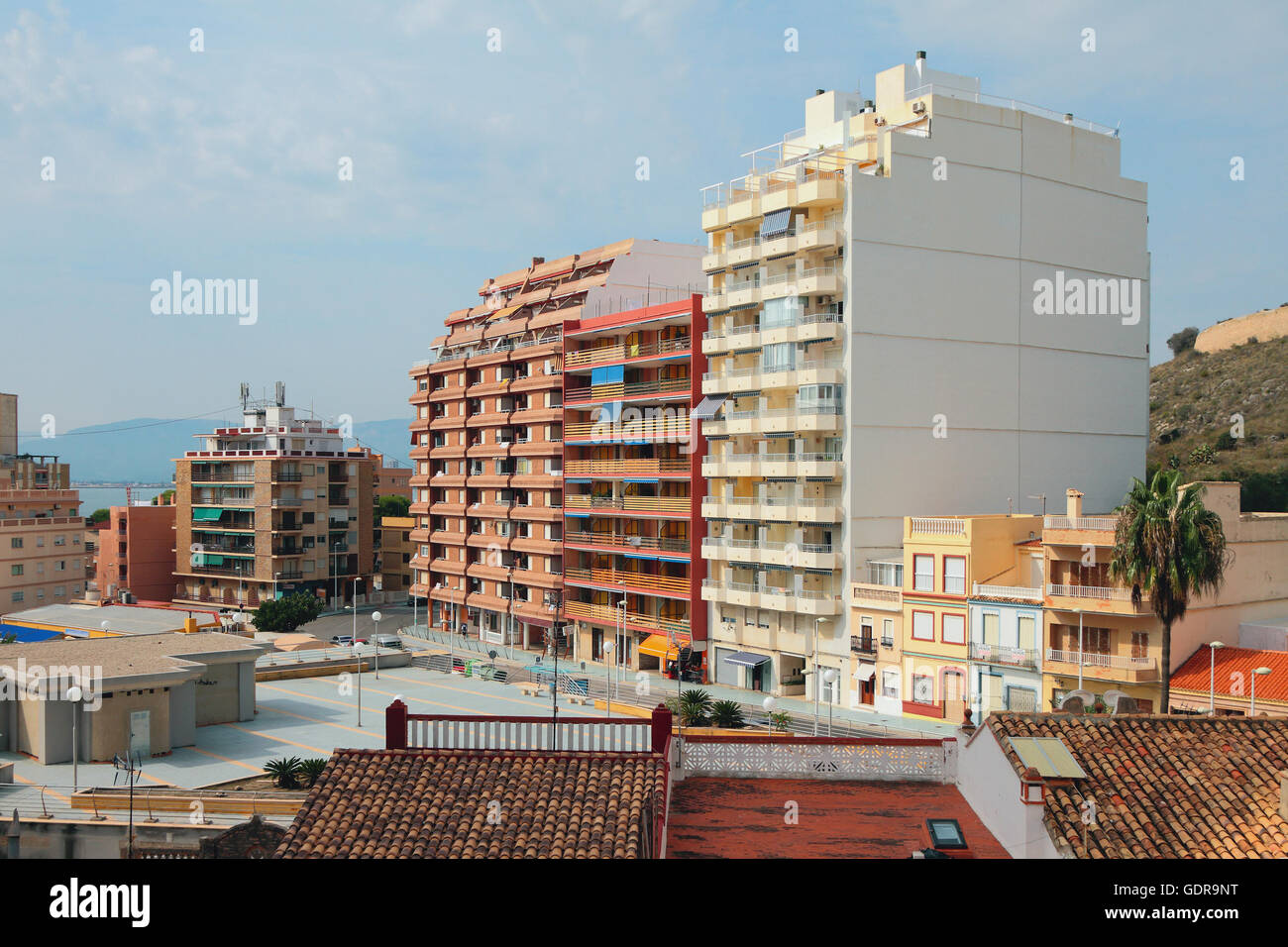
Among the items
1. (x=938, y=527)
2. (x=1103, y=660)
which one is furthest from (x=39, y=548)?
(x=1103, y=660)

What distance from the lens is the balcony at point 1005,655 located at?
51031 mm

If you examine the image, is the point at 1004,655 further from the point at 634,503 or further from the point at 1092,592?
the point at 634,503

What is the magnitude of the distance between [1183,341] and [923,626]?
9691cm

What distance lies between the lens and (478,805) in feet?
59.0

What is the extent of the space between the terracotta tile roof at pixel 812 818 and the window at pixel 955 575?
3368 centimetres

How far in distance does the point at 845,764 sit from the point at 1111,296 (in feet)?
190

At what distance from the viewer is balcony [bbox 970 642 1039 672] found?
51031 mm

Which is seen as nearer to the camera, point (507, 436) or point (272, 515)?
point (507, 436)

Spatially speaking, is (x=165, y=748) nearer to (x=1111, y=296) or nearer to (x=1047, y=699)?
(x=1047, y=699)

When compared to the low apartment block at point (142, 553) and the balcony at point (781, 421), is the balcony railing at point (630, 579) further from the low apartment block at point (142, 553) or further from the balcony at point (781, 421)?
the low apartment block at point (142, 553)

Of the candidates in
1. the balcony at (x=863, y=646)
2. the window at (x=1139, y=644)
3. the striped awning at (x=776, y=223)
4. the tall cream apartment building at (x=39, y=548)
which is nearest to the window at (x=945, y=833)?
the window at (x=1139, y=644)

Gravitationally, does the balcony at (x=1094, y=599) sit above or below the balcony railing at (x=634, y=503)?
below

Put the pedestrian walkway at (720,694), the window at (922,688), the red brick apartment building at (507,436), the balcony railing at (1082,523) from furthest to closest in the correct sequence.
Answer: the red brick apartment building at (507,436) → the window at (922,688) → the pedestrian walkway at (720,694) → the balcony railing at (1082,523)

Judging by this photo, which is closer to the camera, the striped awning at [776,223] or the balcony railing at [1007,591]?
the balcony railing at [1007,591]
